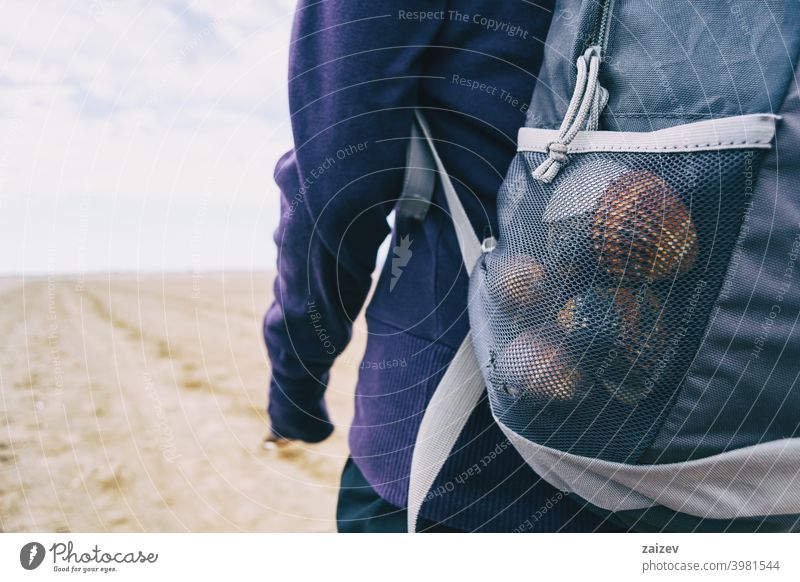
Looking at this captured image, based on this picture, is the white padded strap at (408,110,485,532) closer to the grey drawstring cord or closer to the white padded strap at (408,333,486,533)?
the white padded strap at (408,333,486,533)

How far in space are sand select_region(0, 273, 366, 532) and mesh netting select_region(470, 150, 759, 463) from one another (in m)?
0.35

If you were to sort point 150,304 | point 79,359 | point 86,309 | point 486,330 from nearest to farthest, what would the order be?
1. point 486,330
2. point 79,359
3. point 86,309
4. point 150,304

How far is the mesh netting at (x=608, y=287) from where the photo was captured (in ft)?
1.25

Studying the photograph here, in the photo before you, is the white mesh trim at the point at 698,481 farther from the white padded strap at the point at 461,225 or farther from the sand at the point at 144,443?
the sand at the point at 144,443

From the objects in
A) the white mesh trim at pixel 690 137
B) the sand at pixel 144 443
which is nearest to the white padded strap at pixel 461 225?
the white mesh trim at pixel 690 137

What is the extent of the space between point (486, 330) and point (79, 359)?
8.42ft

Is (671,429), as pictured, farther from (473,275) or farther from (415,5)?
(415,5)

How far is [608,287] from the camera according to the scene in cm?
40

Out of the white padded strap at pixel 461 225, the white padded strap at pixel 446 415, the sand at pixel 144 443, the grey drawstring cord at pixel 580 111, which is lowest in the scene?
the sand at pixel 144 443

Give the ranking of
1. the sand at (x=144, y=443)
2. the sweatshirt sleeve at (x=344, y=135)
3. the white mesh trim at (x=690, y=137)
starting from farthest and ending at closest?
the sand at (x=144, y=443)
the sweatshirt sleeve at (x=344, y=135)
the white mesh trim at (x=690, y=137)

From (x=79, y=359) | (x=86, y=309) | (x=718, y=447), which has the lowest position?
(x=86, y=309)

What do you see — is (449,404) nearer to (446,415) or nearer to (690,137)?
(446,415)

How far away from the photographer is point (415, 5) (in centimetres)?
47
